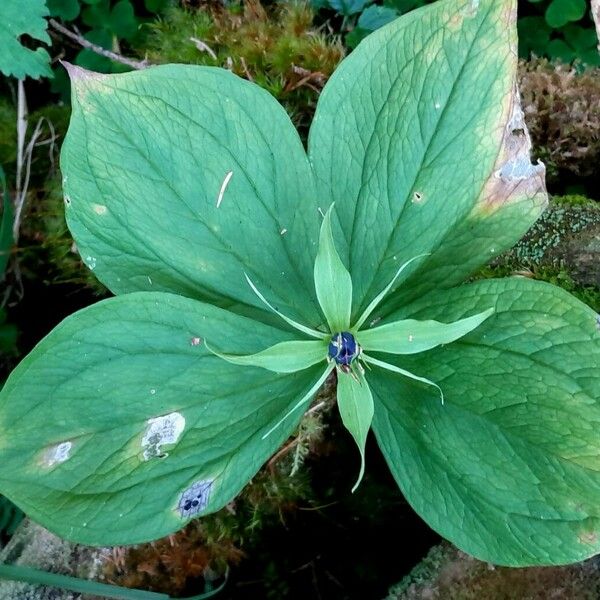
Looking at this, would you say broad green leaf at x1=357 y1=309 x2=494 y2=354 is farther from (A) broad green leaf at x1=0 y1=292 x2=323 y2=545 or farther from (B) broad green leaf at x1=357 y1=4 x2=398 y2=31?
(B) broad green leaf at x1=357 y1=4 x2=398 y2=31

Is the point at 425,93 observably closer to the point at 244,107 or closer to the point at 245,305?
the point at 244,107

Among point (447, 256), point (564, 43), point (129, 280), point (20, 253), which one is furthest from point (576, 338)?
point (20, 253)

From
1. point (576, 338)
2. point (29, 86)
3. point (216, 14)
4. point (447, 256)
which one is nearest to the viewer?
point (576, 338)

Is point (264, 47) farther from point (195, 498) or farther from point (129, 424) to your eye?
point (195, 498)

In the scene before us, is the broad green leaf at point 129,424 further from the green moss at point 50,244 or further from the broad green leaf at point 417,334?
the green moss at point 50,244

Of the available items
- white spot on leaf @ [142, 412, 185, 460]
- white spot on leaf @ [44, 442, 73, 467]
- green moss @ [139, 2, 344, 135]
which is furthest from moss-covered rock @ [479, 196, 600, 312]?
white spot on leaf @ [44, 442, 73, 467]

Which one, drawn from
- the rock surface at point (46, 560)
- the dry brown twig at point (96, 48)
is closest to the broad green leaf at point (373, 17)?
the dry brown twig at point (96, 48)

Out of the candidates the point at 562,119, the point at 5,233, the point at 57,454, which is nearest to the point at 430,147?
the point at 562,119
